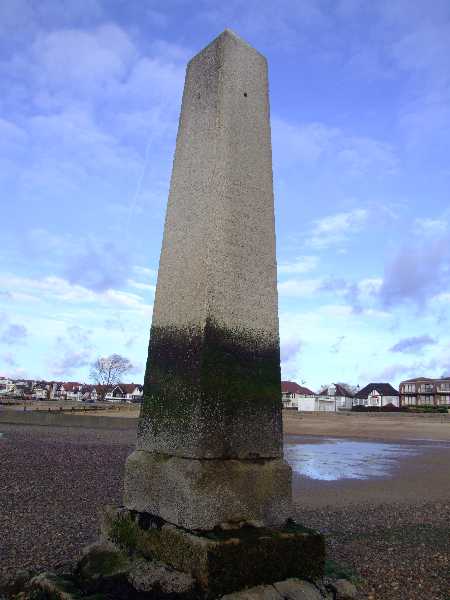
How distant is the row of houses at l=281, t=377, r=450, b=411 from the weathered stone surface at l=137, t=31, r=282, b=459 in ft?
275

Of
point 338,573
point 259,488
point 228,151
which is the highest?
point 228,151

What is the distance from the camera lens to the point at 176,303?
3.87 meters

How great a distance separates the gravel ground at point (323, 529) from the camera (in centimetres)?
496

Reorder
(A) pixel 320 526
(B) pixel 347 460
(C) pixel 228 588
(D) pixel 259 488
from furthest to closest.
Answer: (B) pixel 347 460 < (A) pixel 320 526 < (D) pixel 259 488 < (C) pixel 228 588

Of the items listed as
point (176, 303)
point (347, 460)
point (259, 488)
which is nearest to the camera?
point (259, 488)

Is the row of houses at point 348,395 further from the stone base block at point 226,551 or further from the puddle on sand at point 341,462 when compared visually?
the stone base block at point 226,551

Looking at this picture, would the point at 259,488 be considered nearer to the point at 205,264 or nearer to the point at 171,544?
the point at 171,544

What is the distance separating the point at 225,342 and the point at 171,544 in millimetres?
1351

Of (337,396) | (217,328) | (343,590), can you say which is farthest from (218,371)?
(337,396)

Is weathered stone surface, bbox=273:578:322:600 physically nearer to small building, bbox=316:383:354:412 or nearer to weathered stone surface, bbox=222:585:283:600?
weathered stone surface, bbox=222:585:283:600

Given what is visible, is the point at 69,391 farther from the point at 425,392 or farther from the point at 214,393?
the point at 214,393

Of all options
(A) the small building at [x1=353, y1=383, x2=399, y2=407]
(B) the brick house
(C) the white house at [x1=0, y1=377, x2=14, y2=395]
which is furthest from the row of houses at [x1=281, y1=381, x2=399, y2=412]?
(C) the white house at [x1=0, y1=377, x2=14, y2=395]

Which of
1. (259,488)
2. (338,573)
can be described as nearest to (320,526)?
(338,573)

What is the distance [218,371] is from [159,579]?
4.34 feet
